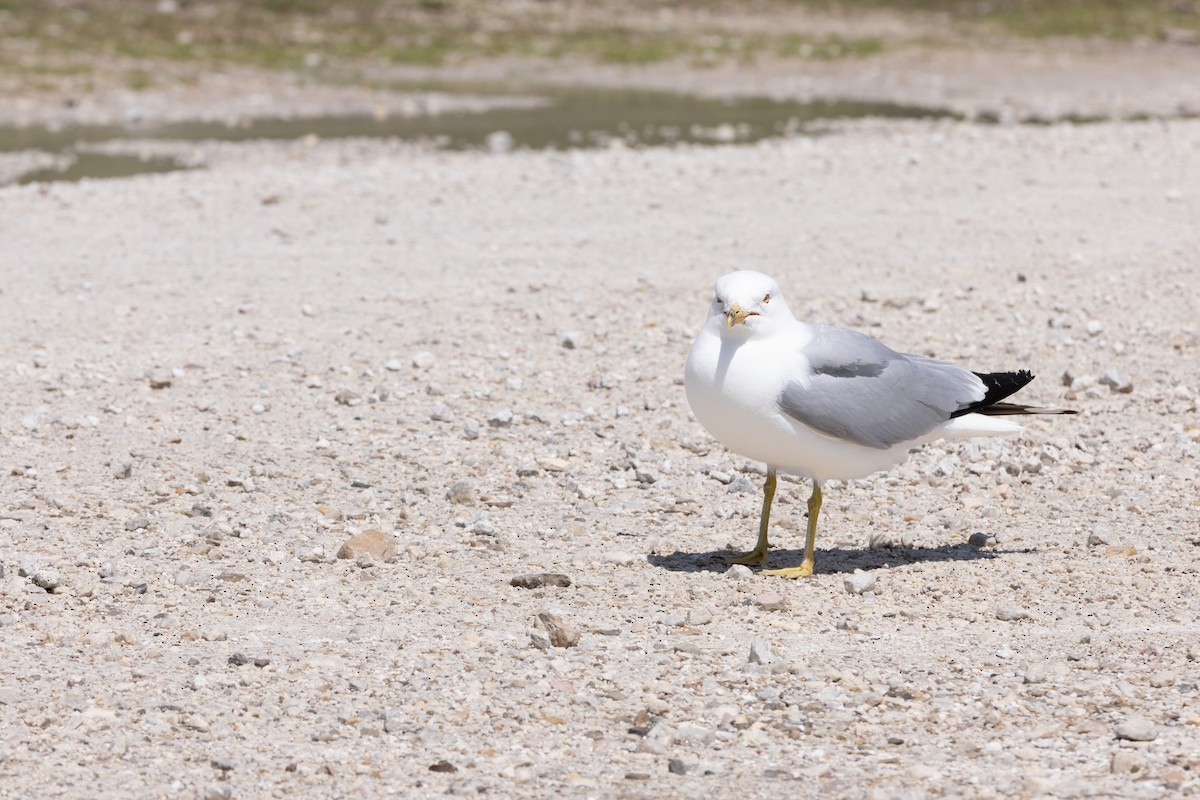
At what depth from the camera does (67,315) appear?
10781 mm

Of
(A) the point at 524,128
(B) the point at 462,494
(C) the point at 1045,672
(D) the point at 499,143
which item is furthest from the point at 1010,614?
(A) the point at 524,128

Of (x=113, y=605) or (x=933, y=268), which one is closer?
(x=113, y=605)

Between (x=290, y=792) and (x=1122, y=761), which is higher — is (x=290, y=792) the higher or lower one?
the lower one

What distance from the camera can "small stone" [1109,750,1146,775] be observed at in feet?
16.0

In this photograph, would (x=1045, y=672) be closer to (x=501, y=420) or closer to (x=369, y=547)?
(x=369, y=547)

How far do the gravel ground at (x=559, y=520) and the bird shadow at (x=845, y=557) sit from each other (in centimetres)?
2

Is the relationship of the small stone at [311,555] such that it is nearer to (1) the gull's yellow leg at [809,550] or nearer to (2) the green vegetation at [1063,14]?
(1) the gull's yellow leg at [809,550]

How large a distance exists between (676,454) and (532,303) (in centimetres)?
291

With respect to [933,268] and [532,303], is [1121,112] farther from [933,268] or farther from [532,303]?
[532,303]

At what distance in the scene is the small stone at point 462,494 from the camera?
7.62 m

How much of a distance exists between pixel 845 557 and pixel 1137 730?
6.89 ft

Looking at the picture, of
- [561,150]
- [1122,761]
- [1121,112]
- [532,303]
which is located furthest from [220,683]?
[1121,112]

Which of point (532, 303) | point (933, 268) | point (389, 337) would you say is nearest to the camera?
point (389, 337)

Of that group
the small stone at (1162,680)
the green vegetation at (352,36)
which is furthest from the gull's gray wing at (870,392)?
the green vegetation at (352,36)
